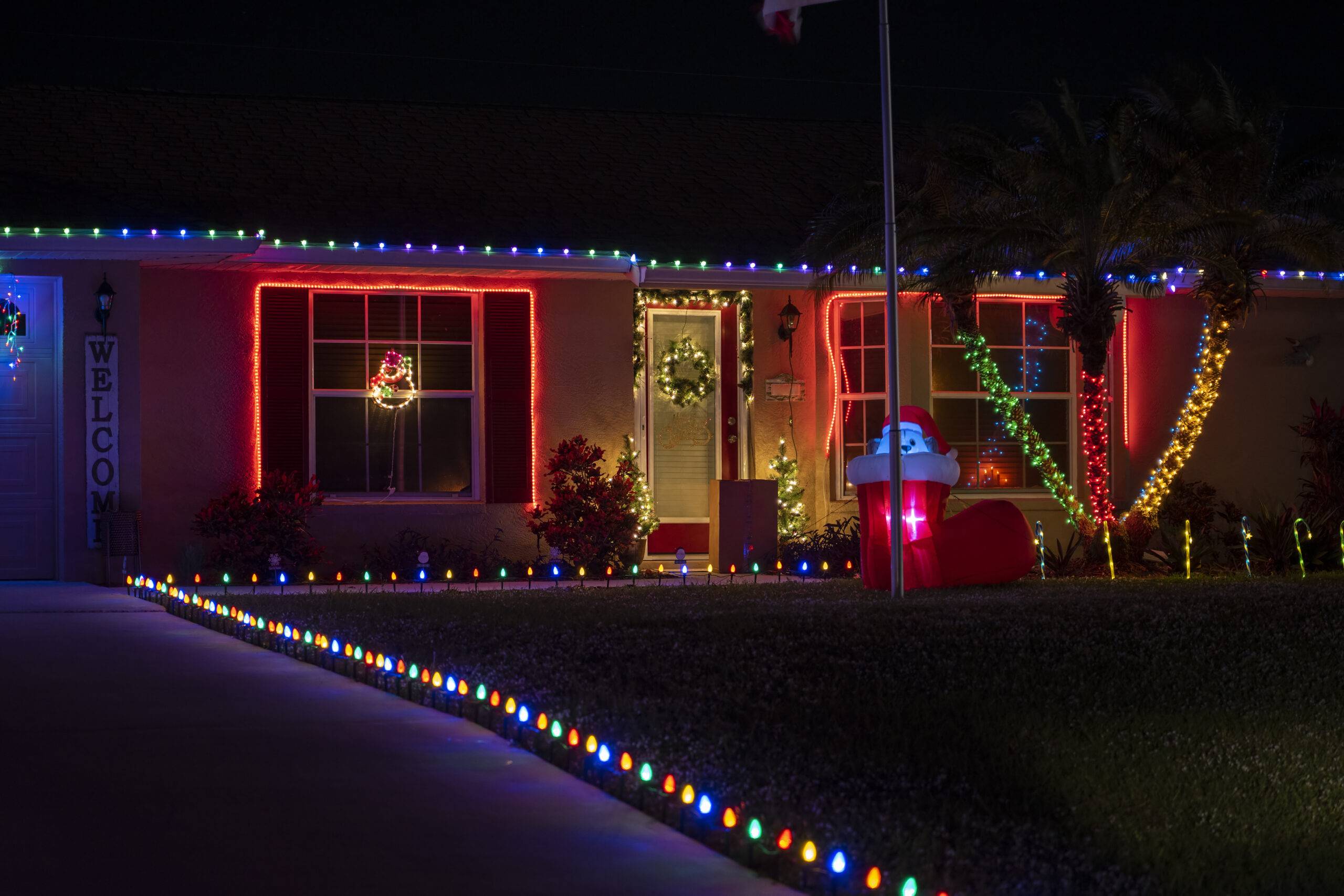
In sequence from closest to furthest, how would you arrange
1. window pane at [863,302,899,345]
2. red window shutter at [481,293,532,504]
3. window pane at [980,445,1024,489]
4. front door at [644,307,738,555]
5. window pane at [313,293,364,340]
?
window pane at [313,293,364,340] → red window shutter at [481,293,532,504] → front door at [644,307,738,555] → window pane at [863,302,899,345] → window pane at [980,445,1024,489]

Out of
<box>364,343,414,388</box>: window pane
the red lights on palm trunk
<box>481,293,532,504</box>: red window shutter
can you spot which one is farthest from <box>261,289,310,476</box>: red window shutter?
the red lights on palm trunk

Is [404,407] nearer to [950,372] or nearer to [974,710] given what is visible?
[950,372]

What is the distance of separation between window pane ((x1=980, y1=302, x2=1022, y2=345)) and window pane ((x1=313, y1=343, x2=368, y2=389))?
6577 mm

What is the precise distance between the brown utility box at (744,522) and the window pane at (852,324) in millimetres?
2026

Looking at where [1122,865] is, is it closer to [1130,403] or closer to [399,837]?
[399,837]

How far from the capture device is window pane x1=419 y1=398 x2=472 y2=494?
623 inches

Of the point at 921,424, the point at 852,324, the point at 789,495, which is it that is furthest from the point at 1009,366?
the point at 921,424

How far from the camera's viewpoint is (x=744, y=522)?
1576cm

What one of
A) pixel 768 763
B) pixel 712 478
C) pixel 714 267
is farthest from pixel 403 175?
pixel 768 763

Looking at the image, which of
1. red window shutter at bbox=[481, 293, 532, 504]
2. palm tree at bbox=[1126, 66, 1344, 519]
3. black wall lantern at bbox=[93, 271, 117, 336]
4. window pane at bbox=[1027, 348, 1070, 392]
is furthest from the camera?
window pane at bbox=[1027, 348, 1070, 392]

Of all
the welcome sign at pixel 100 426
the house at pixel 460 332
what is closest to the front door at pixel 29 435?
the house at pixel 460 332

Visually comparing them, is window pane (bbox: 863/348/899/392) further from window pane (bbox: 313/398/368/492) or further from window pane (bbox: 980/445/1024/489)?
window pane (bbox: 313/398/368/492)

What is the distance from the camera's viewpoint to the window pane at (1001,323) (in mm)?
17250

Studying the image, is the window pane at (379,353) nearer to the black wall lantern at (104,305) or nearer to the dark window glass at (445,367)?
the dark window glass at (445,367)
